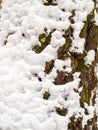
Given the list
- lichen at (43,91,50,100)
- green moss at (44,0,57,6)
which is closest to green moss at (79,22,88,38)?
green moss at (44,0,57,6)

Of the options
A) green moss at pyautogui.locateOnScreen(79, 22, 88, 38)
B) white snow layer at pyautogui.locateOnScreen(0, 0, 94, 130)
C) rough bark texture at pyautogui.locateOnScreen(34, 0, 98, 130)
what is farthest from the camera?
green moss at pyautogui.locateOnScreen(79, 22, 88, 38)

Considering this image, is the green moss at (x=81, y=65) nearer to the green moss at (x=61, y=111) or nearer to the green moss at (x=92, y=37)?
the green moss at (x=92, y=37)

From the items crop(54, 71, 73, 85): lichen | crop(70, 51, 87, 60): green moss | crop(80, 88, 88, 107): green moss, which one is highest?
crop(70, 51, 87, 60): green moss

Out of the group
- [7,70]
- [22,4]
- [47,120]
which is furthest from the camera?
[22,4]

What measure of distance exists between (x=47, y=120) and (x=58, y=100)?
0.16 metres

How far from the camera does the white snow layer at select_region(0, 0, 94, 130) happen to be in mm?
2371

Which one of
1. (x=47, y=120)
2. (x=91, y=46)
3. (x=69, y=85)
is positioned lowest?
(x=47, y=120)

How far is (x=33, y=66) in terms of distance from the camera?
2.52 meters

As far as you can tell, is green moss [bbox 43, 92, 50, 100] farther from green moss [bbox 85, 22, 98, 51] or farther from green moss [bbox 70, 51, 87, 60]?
green moss [bbox 85, 22, 98, 51]

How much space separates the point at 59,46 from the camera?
254cm

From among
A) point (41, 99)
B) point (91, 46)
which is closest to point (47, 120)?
point (41, 99)

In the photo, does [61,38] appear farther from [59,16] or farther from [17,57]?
[17,57]

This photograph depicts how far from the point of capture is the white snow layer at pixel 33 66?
237cm

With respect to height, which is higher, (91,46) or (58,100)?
(91,46)
